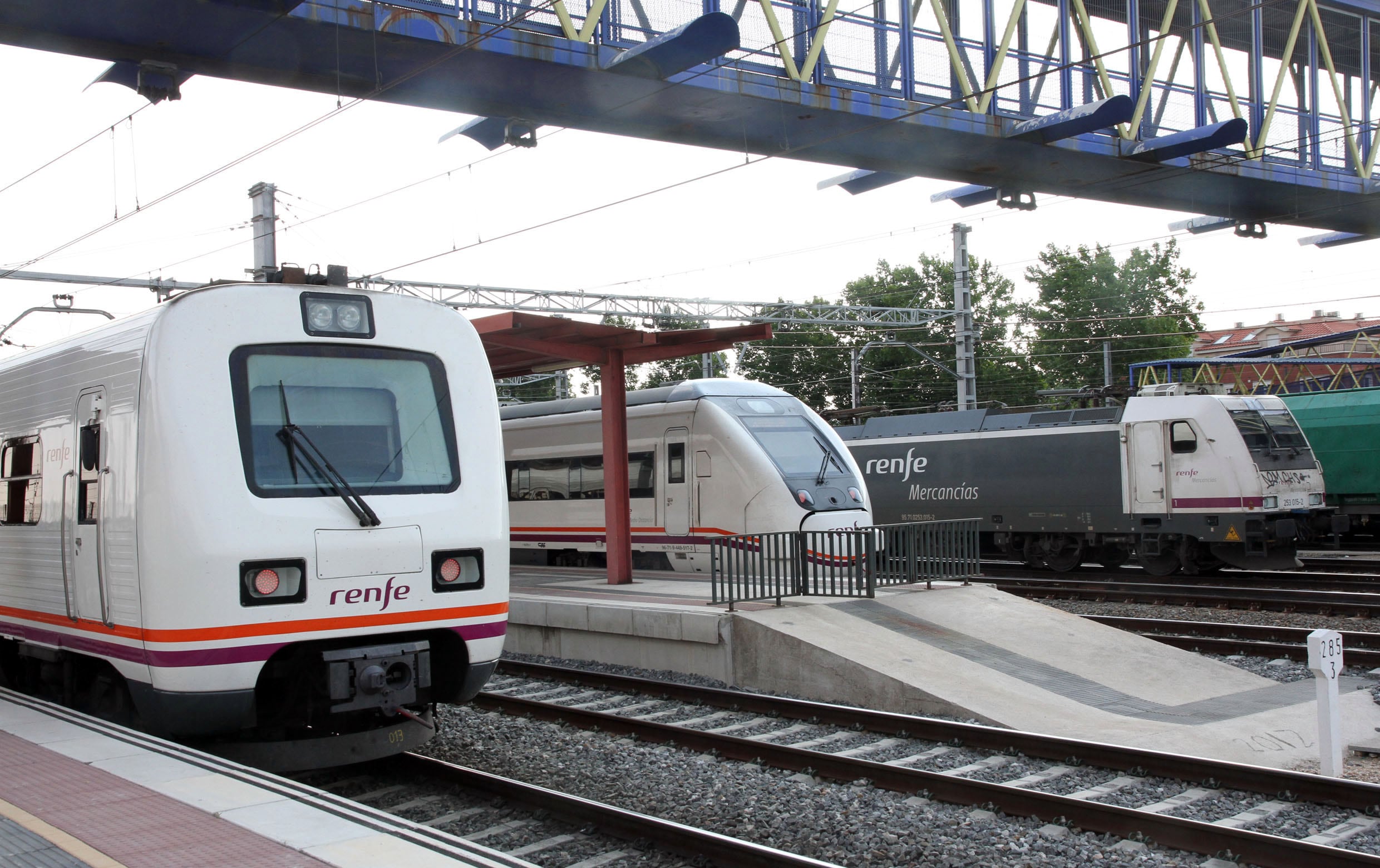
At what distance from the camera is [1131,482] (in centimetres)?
A: 2027

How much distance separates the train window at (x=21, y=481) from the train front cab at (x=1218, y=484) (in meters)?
17.2

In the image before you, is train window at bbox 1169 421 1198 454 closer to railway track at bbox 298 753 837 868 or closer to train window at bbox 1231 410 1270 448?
train window at bbox 1231 410 1270 448

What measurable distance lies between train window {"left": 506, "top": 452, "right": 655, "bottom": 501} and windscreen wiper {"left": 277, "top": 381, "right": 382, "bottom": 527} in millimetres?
10220

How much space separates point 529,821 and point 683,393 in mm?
10266

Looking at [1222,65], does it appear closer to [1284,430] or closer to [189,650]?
[1284,430]

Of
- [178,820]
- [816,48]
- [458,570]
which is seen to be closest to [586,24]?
[816,48]

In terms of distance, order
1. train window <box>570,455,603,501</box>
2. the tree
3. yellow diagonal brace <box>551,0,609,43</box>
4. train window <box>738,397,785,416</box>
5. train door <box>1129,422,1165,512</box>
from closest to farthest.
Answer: yellow diagonal brace <box>551,0,609,43</box>, train window <box>738,397,785,416</box>, train window <box>570,455,603,501</box>, train door <box>1129,422,1165,512</box>, the tree

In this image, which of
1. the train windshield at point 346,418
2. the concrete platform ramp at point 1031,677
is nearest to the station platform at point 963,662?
the concrete platform ramp at point 1031,677

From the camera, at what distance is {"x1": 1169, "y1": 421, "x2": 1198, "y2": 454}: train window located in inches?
A: 763

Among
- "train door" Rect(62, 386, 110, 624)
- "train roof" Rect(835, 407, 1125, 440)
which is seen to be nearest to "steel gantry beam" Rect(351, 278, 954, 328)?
"train roof" Rect(835, 407, 1125, 440)

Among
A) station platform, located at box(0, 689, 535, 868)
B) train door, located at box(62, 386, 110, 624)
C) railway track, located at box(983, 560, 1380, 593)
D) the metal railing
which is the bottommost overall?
railway track, located at box(983, 560, 1380, 593)

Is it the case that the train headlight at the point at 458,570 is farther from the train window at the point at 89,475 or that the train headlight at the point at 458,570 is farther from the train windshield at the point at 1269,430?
the train windshield at the point at 1269,430

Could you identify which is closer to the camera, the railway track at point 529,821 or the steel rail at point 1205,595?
the railway track at point 529,821

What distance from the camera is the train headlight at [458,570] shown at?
269 inches
